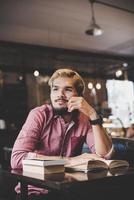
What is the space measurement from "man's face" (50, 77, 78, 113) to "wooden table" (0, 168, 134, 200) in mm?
631

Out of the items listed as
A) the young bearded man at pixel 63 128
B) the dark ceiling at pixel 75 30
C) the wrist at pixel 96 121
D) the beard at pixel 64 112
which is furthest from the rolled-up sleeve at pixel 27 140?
the dark ceiling at pixel 75 30

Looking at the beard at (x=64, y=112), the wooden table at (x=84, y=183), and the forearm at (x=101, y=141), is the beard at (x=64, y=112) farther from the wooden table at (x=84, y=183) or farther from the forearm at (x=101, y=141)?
the wooden table at (x=84, y=183)

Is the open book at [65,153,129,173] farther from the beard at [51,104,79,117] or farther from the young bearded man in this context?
the beard at [51,104,79,117]

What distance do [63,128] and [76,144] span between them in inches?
6.0

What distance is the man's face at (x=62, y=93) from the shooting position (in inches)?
94.5

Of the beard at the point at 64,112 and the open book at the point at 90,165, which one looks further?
the beard at the point at 64,112

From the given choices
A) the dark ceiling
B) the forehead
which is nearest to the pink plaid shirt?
the forehead

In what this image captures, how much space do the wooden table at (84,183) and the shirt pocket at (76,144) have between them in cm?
40

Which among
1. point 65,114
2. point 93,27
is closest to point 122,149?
point 65,114

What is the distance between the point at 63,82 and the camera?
2.44 m

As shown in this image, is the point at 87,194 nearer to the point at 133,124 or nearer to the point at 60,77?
the point at 60,77

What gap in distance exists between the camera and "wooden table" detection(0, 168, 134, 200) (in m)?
1.58

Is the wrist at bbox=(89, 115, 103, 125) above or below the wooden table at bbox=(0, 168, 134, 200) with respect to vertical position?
above

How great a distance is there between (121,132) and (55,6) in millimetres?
2062
